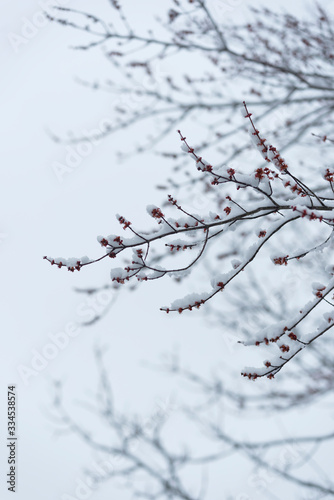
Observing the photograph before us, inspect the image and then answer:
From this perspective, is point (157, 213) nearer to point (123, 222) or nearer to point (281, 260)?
point (123, 222)

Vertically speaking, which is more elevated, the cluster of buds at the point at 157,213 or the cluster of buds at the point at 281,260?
the cluster of buds at the point at 157,213

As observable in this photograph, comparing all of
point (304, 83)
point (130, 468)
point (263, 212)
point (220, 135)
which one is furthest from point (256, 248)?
point (130, 468)

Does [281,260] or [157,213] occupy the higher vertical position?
[157,213]

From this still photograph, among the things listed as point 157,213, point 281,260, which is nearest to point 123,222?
point 157,213

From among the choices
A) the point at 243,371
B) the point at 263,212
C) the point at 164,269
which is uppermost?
the point at 263,212

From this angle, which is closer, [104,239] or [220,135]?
[104,239]

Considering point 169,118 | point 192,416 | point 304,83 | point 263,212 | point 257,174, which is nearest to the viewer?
point 257,174

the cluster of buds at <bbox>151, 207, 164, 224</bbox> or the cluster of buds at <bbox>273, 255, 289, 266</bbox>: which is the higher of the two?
the cluster of buds at <bbox>151, 207, 164, 224</bbox>

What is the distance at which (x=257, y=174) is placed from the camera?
203 centimetres

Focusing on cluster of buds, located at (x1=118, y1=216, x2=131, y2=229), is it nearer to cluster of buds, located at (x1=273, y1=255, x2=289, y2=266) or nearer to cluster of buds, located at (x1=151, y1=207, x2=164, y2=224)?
cluster of buds, located at (x1=151, y1=207, x2=164, y2=224)

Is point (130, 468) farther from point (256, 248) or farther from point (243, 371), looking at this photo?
point (256, 248)

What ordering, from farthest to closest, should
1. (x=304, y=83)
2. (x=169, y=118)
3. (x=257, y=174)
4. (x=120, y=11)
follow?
(x=169, y=118)
(x=304, y=83)
(x=120, y=11)
(x=257, y=174)

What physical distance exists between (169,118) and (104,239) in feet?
11.8

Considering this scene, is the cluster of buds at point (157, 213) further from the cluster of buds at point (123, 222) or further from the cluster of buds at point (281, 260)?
the cluster of buds at point (281, 260)
